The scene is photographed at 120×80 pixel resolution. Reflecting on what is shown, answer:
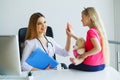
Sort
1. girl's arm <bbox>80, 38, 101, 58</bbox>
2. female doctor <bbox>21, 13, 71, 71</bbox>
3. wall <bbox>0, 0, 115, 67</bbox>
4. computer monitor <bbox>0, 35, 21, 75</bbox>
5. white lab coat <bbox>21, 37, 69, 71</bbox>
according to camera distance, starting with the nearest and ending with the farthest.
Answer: computer monitor <bbox>0, 35, 21, 75</bbox> < girl's arm <bbox>80, 38, 101, 58</bbox> < white lab coat <bbox>21, 37, 69, 71</bbox> < female doctor <bbox>21, 13, 71, 71</bbox> < wall <bbox>0, 0, 115, 67</bbox>

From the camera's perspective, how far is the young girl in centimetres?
168

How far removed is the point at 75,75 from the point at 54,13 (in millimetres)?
1630

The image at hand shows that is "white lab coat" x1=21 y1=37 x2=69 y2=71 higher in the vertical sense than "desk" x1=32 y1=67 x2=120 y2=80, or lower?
higher

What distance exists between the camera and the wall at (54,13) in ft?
10.2

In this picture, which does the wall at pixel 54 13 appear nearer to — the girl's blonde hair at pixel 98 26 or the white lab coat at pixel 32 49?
the white lab coat at pixel 32 49

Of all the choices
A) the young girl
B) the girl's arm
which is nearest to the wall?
the young girl

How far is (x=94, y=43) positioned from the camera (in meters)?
1.67

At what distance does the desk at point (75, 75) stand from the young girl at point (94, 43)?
8 centimetres

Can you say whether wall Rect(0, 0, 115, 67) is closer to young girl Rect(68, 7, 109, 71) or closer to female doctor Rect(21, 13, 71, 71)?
female doctor Rect(21, 13, 71, 71)

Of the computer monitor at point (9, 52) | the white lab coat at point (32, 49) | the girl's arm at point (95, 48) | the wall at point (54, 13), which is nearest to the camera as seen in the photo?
the computer monitor at point (9, 52)

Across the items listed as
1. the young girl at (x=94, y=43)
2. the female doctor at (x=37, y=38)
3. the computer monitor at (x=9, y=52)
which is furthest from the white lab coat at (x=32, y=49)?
the young girl at (x=94, y=43)

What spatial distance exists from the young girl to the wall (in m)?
1.53

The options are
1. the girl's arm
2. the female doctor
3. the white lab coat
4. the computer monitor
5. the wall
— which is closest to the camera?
the computer monitor

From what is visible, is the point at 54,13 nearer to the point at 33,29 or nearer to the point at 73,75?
the point at 33,29
